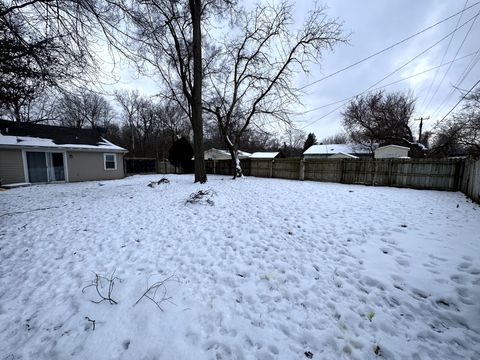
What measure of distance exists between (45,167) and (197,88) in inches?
448

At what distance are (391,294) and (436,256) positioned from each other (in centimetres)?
140

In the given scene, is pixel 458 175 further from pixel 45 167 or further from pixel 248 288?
pixel 45 167

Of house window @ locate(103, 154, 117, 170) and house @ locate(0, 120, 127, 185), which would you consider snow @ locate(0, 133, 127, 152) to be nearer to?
house @ locate(0, 120, 127, 185)

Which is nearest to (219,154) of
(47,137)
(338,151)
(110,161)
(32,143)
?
(110,161)

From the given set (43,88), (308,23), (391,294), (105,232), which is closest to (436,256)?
(391,294)

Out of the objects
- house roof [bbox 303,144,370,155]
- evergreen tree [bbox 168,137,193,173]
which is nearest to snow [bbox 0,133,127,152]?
evergreen tree [bbox 168,137,193,173]

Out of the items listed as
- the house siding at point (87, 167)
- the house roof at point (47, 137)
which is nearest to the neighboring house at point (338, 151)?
the house siding at point (87, 167)

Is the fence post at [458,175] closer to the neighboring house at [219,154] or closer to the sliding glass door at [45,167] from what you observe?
the sliding glass door at [45,167]

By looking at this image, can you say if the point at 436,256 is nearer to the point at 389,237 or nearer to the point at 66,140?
the point at 389,237

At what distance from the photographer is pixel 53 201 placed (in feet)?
23.7

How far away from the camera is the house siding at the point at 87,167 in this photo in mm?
13773

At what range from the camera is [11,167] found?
1141cm

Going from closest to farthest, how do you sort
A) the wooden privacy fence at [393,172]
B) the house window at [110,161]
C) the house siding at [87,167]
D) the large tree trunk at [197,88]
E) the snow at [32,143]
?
the wooden privacy fence at [393,172], the large tree trunk at [197,88], the snow at [32,143], the house siding at [87,167], the house window at [110,161]

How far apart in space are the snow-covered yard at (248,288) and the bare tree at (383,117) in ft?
72.8
